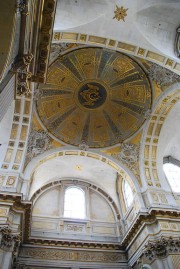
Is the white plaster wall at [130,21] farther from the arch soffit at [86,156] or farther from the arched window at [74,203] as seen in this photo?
the arched window at [74,203]

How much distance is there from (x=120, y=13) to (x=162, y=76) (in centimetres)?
450

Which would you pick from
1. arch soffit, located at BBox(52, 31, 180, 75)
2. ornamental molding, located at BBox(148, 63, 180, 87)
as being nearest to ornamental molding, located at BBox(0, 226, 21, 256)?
arch soffit, located at BBox(52, 31, 180, 75)

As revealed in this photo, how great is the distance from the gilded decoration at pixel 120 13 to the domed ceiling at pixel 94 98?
2505 mm

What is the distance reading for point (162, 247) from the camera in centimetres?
1165

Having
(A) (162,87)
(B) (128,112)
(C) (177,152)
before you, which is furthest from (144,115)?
(C) (177,152)

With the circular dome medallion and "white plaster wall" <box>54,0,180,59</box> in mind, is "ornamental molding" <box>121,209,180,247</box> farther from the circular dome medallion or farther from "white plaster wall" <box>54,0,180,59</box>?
"white plaster wall" <box>54,0,180,59</box>

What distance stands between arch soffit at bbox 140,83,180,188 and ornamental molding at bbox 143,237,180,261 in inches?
146

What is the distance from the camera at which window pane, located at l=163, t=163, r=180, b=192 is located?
16158mm

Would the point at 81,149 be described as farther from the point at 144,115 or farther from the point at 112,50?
the point at 112,50

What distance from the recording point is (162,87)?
14.4 meters

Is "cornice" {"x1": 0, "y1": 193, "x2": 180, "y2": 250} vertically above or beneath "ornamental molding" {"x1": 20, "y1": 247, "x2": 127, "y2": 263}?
above

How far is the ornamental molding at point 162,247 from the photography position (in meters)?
11.5

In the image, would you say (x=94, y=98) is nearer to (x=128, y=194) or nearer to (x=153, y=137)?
(x=153, y=137)

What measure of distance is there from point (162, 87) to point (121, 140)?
4.33 metres
